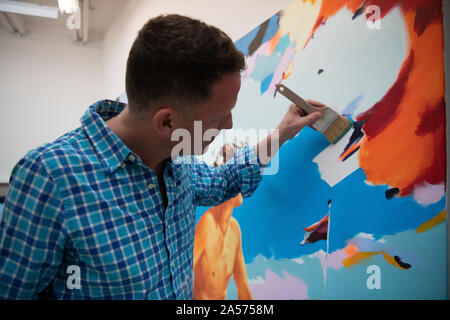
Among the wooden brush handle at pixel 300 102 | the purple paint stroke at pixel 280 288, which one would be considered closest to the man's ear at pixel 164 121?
the wooden brush handle at pixel 300 102

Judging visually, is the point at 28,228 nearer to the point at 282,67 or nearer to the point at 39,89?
the point at 282,67

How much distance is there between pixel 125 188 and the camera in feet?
2.04

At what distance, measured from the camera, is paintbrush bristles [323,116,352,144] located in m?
0.74

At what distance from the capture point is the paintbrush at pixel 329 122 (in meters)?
0.75

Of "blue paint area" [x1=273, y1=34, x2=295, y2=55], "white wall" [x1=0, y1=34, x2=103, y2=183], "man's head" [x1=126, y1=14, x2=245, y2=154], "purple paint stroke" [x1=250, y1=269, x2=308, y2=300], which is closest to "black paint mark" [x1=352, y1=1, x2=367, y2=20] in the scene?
"blue paint area" [x1=273, y1=34, x2=295, y2=55]

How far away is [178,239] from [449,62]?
2.08ft

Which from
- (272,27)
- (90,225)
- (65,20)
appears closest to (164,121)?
(90,225)

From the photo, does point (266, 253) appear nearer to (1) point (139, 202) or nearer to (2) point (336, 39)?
(1) point (139, 202)

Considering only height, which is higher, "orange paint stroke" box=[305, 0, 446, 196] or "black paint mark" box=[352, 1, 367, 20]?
"black paint mark" box=[352, 1, 367, 20]

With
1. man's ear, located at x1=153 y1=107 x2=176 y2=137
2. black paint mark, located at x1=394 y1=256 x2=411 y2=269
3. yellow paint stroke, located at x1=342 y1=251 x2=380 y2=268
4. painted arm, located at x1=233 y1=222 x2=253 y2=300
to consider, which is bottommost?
painted arm, located at x1=233 y1=222 x2=253 y2=300

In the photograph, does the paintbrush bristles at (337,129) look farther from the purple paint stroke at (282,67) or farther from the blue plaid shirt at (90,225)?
the blue plaid shirt at (90,225)

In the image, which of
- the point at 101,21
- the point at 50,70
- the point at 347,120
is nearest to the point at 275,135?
the point at 347,120

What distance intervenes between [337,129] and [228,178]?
0.32 meters

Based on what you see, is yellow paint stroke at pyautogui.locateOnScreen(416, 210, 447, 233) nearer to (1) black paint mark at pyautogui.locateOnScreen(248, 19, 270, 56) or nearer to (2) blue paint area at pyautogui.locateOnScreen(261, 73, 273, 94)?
(2) blue paint area at pyautogui.locateOnScreen(261, 73, 273, 94)
